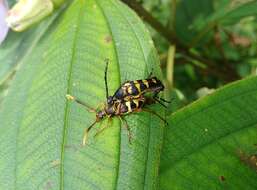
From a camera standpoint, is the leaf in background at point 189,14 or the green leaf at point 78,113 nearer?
the green leaf at point 78,113

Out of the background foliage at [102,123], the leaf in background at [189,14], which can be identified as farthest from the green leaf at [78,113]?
the leaf in background at [189,14]

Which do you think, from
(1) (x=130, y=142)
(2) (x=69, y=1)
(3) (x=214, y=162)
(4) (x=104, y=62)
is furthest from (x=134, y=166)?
(2) (x=69, y=1)

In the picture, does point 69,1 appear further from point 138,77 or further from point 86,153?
point 86,153

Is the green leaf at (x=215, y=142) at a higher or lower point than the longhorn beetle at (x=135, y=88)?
lower

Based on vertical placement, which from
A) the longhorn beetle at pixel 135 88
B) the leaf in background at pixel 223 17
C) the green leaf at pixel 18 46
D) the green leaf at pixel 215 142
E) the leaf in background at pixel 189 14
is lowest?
the green leaf at pixel 215 142

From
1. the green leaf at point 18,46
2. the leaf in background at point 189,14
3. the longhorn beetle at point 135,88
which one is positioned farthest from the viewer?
the leaf in background at point 189,14

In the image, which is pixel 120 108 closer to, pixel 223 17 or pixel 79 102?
pixel 79 102

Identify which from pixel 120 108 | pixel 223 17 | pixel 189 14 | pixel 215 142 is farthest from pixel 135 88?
pixel 189 14

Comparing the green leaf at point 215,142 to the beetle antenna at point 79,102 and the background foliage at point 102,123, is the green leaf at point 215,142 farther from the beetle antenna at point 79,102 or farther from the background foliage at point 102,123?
the beetle antenna at point 79,102
